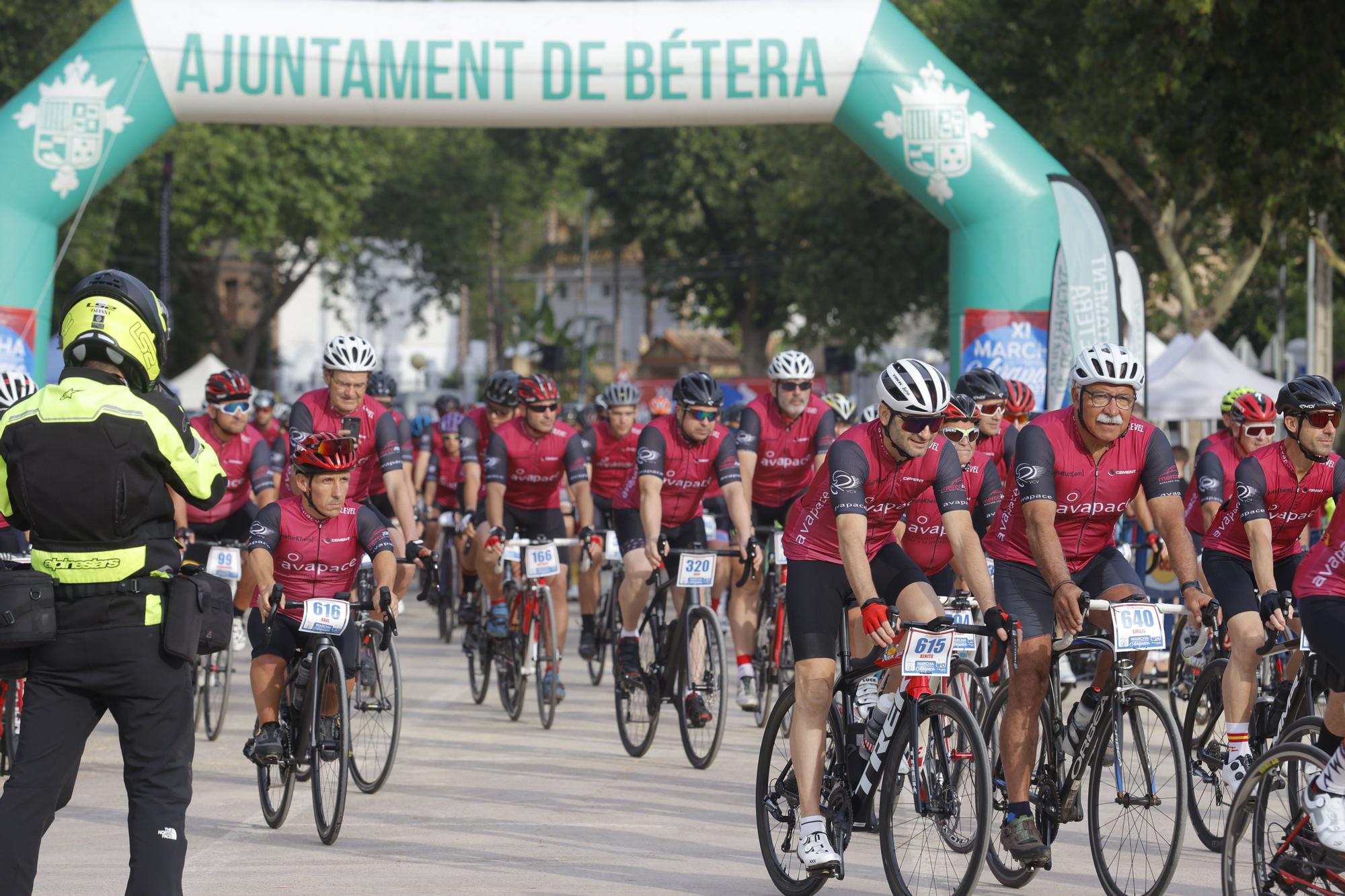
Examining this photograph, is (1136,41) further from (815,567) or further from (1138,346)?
(815,567)

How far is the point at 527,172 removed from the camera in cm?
6856

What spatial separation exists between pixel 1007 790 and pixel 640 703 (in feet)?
13.1

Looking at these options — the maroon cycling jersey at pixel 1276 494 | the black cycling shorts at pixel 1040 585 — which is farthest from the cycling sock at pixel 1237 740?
the black cycling shorts at pixel 1040 585

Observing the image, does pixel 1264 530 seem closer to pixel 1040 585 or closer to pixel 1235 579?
pixel 1235 579

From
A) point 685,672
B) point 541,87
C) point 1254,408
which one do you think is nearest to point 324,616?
point 685,672

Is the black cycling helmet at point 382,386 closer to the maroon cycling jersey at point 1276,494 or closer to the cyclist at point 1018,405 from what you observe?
the cyclist at point 1018,405

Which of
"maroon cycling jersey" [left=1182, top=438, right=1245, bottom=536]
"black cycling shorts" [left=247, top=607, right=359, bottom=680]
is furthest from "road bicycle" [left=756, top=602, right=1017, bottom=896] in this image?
"maroon cycling jersey" [left=1182, top=438, right=1245, bottom=536]

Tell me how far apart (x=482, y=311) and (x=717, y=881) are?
83.2 metres

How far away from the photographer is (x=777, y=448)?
39.7 feet

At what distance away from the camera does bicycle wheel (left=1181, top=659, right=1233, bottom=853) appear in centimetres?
816

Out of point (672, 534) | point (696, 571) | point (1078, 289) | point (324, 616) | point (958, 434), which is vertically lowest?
point (324, 616)

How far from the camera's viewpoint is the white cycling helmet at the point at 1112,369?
7.18 metres

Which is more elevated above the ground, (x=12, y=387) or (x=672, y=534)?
(x=12, y=387)

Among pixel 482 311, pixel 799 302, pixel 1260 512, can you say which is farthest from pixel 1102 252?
pixel 482 311
